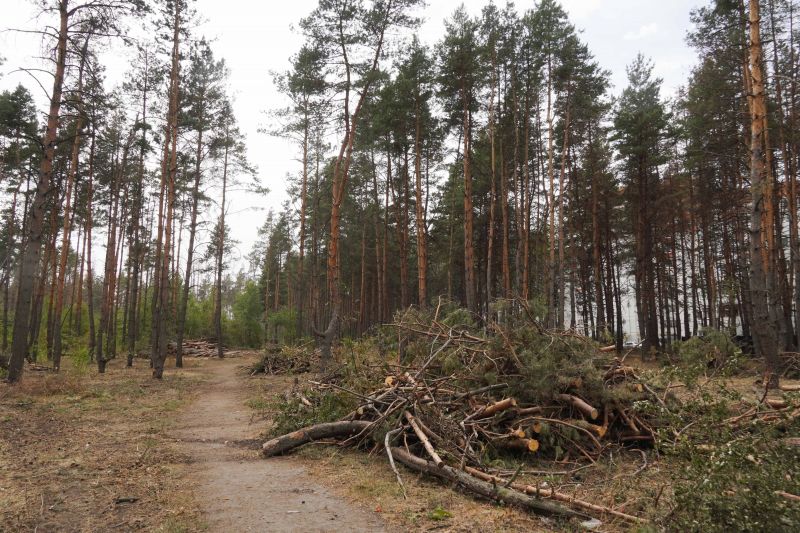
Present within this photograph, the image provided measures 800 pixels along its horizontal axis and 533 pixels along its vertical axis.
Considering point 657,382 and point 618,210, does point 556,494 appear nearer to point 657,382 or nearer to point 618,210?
point 657,382

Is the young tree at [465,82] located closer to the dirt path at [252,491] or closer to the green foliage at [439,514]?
the dirt path at [252,491]

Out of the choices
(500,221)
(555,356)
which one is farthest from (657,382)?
(500,221)

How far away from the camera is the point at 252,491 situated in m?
4.84

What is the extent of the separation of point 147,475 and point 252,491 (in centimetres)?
150

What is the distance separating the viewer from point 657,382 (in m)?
7.35

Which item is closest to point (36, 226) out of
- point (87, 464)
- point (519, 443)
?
point (87, 464)

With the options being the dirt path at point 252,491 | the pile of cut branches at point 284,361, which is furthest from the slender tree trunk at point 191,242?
the dirt path at point 252,491

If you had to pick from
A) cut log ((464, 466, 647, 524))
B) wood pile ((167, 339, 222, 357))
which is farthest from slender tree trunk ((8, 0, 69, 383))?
wood pile ((167, 339, 222, 357))

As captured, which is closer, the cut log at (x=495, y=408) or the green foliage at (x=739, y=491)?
the green foliage at (x=739, y=491)

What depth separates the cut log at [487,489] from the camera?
399 centimetres

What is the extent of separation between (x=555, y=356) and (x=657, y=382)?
197 cm

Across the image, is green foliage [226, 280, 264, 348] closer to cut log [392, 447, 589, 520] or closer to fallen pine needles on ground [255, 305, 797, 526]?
fallen pine needles on ground [255, 305, 797, 526]

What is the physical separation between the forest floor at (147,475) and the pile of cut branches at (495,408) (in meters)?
1.03

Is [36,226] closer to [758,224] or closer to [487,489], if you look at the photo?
[487,489]
